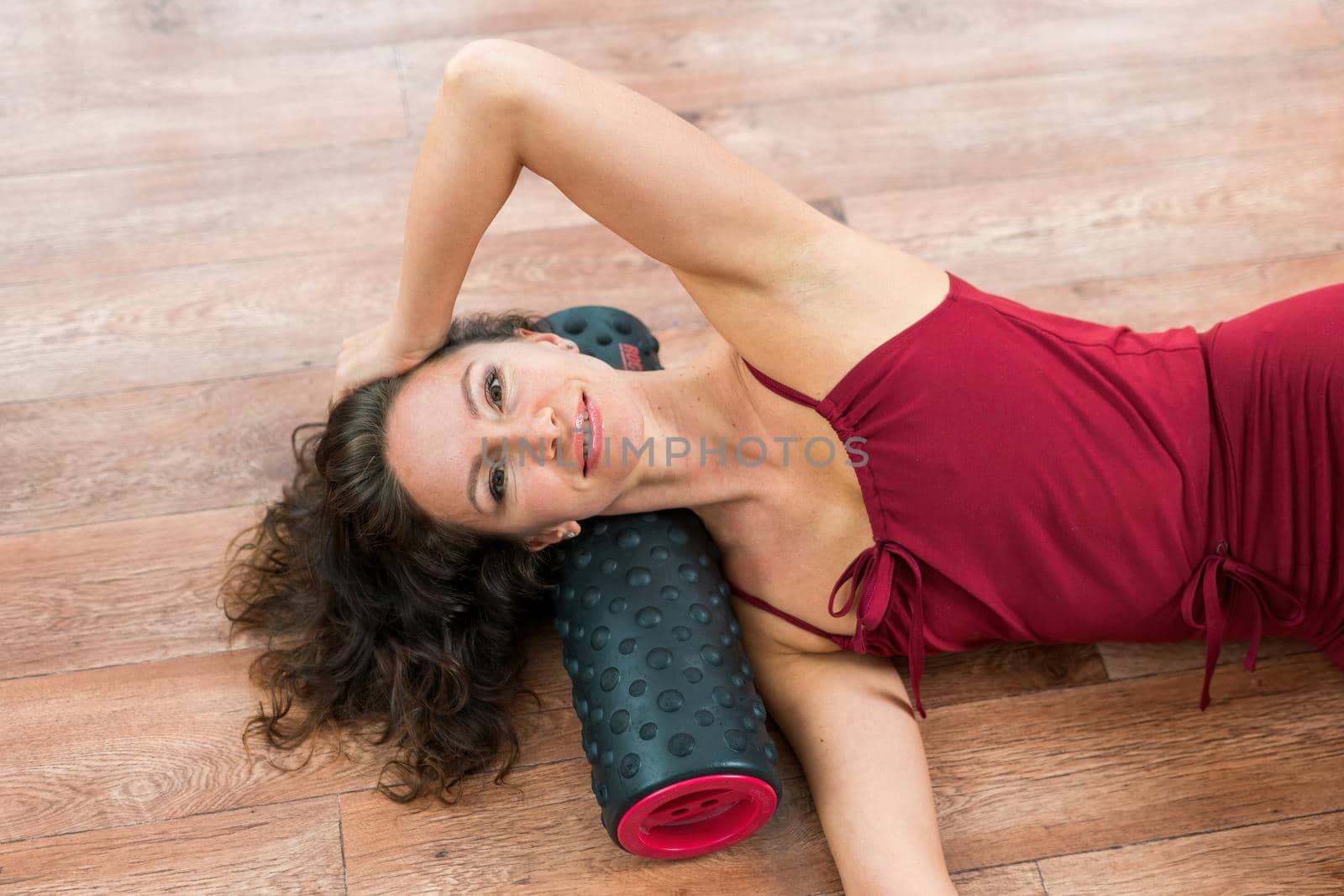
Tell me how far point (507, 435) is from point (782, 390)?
1.12 feet

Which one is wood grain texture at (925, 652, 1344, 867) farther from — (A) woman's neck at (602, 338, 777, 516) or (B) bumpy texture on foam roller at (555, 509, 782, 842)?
(A) woman's neck at (602, 338, 777, 516)

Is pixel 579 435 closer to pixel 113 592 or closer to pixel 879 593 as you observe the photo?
pixel 879 593

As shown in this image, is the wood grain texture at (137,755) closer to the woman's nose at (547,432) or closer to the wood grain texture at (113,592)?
the wood grain texture at (113,592)

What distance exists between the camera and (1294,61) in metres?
2.21

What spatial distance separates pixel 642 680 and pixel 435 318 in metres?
0.50

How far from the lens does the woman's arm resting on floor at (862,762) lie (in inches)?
56.1

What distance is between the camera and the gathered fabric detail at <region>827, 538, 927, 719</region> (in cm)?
144

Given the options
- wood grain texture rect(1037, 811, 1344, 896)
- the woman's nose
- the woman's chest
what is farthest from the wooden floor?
the woman's nose

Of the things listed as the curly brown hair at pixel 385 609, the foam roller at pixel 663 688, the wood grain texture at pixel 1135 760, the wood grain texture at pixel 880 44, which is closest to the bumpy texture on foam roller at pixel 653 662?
the foam roller at pixel 663 688

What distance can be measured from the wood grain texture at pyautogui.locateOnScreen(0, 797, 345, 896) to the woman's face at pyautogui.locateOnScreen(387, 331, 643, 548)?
52 cm

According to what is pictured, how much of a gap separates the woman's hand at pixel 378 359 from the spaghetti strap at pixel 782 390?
0.40 meters

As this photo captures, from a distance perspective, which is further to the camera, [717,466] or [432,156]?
[717,466]

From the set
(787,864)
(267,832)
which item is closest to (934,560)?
(787,864)

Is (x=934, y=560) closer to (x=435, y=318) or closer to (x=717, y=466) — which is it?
(x=717, y=466)
